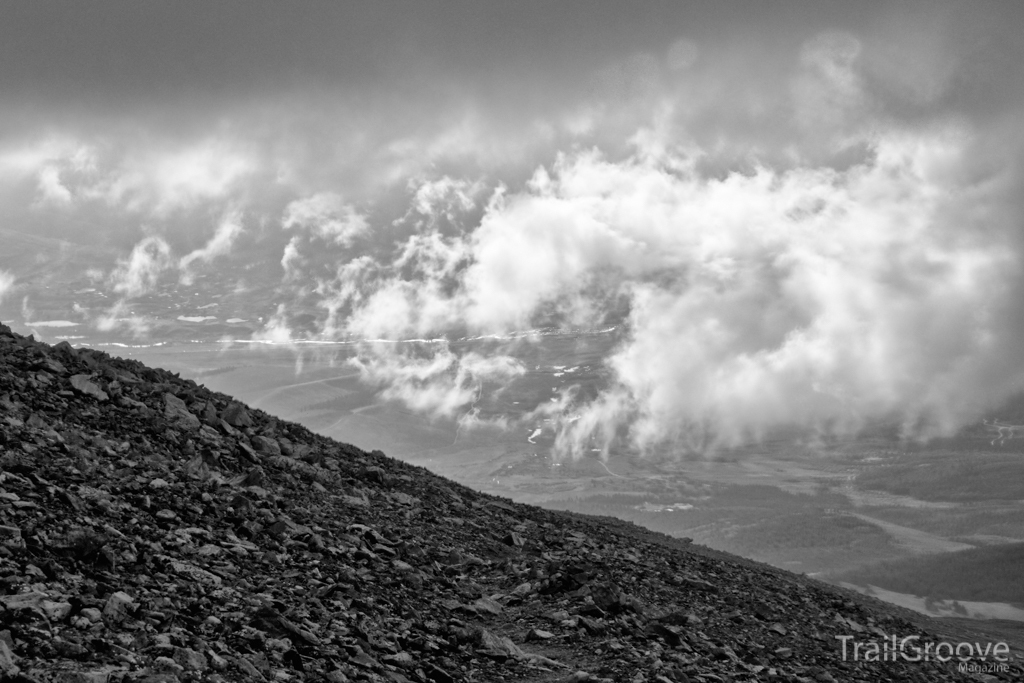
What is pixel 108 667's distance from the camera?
11328 mm

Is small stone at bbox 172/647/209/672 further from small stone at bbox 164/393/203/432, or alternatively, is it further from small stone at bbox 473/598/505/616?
small stone at bbox 164/393/203/432

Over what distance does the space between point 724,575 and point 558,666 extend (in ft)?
52.3

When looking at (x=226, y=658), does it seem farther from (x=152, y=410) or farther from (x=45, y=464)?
(x=152, y=410)

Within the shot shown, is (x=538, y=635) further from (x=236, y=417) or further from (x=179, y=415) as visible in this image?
(x=236, y=417)

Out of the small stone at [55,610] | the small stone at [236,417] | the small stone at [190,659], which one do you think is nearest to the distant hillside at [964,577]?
the small stone at [236,417]

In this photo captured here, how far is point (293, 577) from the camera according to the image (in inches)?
680

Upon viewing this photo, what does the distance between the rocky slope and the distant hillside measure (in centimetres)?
15637

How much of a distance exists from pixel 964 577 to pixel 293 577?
620 feet

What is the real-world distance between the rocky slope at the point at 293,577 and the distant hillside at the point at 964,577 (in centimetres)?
15637

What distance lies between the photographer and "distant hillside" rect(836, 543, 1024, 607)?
163m

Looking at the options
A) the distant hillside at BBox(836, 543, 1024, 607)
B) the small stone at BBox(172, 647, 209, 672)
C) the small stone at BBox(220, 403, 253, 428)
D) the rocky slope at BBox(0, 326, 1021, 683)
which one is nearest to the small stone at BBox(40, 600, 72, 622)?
the rocky slope at BBox(0, 326, 1021, 683)

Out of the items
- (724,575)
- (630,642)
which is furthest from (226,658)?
(724,575)

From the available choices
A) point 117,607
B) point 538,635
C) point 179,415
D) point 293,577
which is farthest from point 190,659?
point 179,415

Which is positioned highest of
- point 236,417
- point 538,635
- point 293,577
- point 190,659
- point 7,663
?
point 236,417
